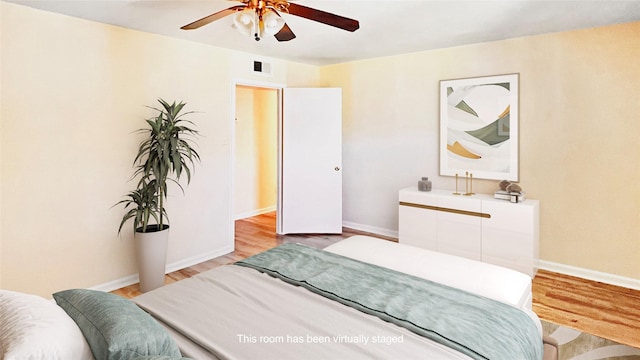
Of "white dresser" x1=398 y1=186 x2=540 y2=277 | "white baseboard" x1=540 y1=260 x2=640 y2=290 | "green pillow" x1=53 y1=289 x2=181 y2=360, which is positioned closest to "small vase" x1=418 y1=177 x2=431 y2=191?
"white dresser" x1=398 y1=186 x2=540 y2=277

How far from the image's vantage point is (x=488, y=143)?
151 inches

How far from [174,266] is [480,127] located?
3.56 meters

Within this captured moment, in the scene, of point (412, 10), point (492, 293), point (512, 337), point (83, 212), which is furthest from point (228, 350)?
point (412, 10)

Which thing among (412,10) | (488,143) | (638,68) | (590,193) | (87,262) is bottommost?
(87,262)

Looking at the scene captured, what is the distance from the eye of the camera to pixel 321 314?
1.49 m

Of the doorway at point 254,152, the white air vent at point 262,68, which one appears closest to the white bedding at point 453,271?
the white air vent at point 262,68

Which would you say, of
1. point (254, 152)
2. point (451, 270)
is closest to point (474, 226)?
point (451, 270)

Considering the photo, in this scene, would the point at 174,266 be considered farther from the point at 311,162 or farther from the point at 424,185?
the point at 424,185

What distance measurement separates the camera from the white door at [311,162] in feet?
15.8

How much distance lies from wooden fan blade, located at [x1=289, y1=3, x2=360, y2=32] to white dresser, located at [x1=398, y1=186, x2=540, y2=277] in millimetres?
2310

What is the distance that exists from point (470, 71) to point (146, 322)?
392cm

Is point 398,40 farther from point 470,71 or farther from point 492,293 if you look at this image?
point 492,293

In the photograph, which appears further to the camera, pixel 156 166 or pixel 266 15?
pixel 156 166

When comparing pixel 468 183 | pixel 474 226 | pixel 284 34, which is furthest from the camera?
pixel 468 183
